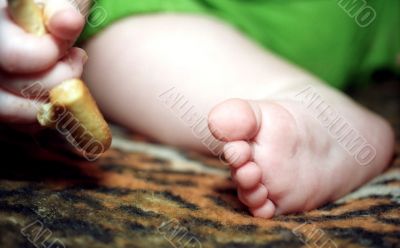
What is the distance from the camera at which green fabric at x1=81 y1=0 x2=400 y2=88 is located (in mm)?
891

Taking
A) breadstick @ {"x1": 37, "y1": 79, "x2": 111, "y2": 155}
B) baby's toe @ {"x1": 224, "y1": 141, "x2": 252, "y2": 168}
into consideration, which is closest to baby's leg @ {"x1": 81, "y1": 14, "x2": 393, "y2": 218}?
baby's toe @ {"x1": 224, "y1": 141, "x2": 252, "y2": 168}

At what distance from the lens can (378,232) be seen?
491 millimetres

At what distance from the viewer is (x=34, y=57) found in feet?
1.65

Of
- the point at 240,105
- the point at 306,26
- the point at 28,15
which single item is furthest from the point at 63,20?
the point at 306,26

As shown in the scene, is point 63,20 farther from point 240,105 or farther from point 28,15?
point 240,105

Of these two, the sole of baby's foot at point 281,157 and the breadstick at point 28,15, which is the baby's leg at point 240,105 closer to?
the sole of baby's foot at point 281,157

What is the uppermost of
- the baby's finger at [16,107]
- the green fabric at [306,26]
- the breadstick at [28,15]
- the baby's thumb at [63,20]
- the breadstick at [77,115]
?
the green fabric at [306,26]

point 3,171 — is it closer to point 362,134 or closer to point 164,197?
point 164,197

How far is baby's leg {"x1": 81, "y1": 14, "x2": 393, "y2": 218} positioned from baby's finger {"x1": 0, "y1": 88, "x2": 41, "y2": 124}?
19 cm

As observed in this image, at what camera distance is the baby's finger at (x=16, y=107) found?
540 millimetres

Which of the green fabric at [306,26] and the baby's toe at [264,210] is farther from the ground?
the green fabric at [306,26]

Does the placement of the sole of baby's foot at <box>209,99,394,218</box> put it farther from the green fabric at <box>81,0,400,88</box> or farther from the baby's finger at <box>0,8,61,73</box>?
the green fabric at <box>81,0,400,88</box>

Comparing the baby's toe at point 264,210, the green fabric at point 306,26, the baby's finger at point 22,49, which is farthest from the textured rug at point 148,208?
the green fabric at point 306,26

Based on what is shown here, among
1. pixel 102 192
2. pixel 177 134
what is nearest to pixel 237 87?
pixel 177 134
